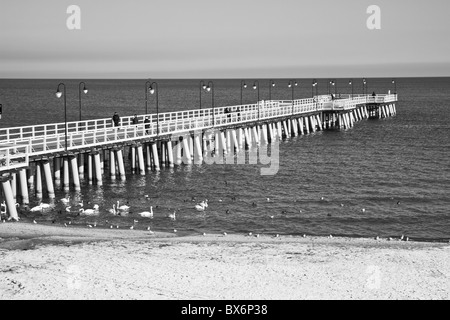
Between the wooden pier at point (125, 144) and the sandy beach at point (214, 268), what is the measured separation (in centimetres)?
692

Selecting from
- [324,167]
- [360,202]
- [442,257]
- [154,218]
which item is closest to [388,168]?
[324,167]

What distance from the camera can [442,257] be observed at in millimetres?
23078

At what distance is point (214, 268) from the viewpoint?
2103 centimetres

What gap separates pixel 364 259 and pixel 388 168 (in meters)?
28.8

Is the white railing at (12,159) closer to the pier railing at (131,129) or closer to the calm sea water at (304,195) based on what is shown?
the pier railing at (131,129)

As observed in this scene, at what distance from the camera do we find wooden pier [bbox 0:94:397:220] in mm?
33156

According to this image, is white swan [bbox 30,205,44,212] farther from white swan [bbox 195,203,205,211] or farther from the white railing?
white swan [bbox 195,203,205,211]

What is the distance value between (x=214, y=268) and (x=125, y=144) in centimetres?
2071

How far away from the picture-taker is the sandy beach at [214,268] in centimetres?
1875

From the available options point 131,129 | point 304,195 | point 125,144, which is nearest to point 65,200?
point 125,144

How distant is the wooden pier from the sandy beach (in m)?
6.92

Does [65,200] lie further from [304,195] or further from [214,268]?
[214,268]

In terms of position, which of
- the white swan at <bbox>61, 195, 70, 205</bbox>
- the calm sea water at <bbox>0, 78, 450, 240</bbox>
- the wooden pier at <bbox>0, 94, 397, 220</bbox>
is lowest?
the calm sea water at <bbox>0, 78, 450, 240</bbox>

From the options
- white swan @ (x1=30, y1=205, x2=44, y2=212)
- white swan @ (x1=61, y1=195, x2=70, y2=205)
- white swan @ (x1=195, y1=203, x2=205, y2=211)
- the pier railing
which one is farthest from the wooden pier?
white swan @ (x1=195, y1=203, x2=205, y2=211)
